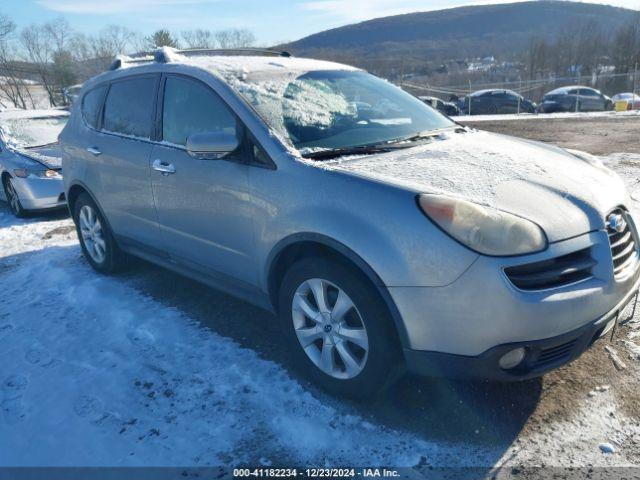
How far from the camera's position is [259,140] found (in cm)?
294

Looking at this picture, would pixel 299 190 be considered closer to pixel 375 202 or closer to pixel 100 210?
pixel 375 202

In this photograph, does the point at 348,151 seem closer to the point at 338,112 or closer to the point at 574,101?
the point at 338,112

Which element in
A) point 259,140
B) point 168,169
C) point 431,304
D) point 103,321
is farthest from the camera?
point 103,321

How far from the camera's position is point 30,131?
801 centimetres

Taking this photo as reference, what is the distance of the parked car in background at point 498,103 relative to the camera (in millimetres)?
26188

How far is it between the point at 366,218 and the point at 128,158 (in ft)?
7.90

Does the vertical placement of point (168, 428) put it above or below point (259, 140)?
below

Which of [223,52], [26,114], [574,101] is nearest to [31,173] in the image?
[26,114]

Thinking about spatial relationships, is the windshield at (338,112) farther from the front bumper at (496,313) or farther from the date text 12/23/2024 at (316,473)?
the date text 12/23/2024 at (316,473)

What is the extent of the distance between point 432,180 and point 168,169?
1.93 m

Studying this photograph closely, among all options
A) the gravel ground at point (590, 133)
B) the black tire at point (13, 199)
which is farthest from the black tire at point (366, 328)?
the gravel ground at point (590, 133)

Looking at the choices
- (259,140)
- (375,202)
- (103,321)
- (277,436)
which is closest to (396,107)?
(259,140)

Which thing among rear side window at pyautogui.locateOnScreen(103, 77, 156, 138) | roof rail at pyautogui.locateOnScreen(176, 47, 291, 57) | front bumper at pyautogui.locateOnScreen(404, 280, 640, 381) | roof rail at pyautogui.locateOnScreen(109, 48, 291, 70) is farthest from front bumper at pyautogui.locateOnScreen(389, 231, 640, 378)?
roof rail at pyautogui.locateOnScreen(176, 47, 291, 57)

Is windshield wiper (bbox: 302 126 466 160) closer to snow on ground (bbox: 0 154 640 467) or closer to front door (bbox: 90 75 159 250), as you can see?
snow on ground (bbox: 0 154 640 467)
